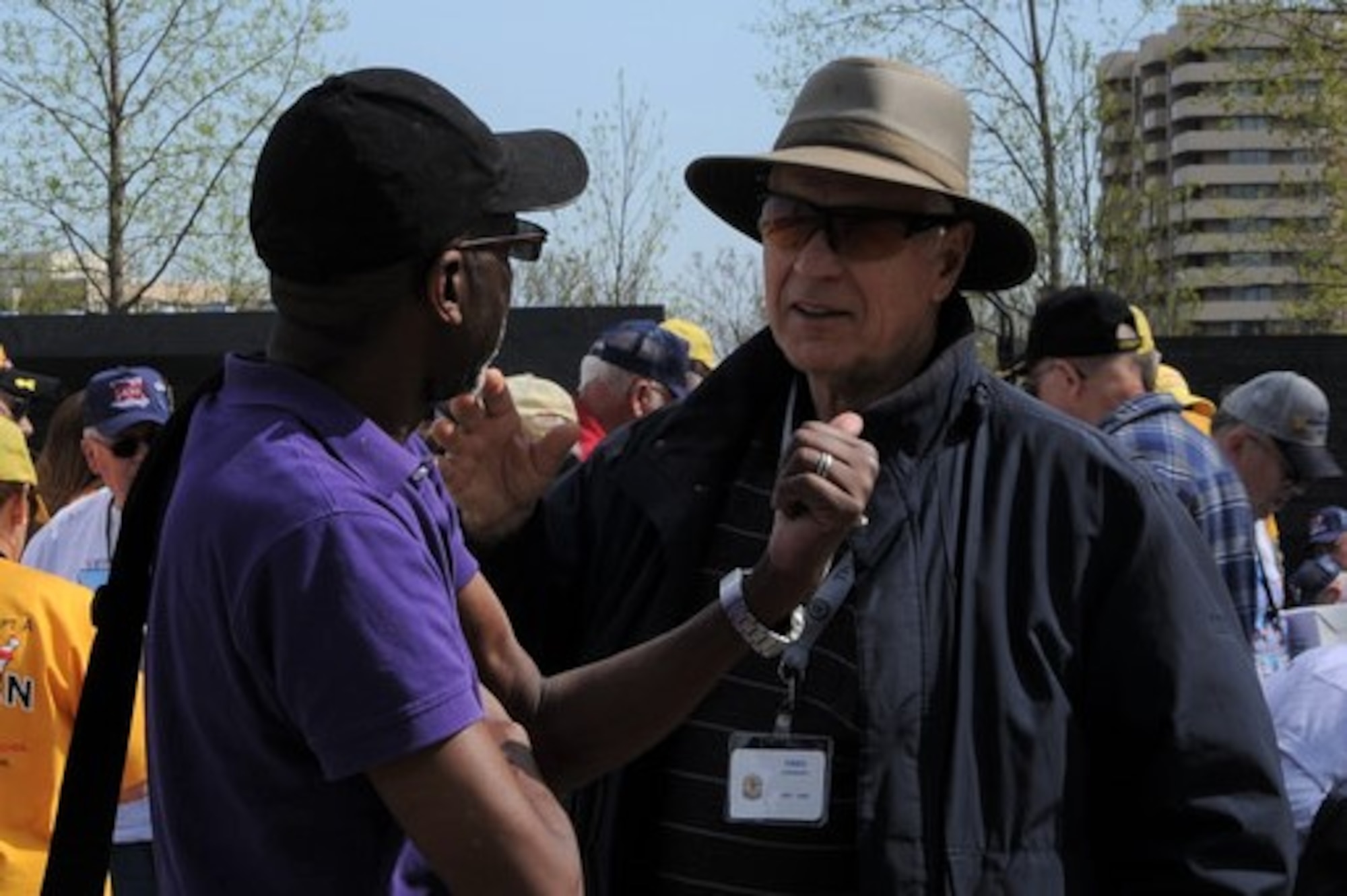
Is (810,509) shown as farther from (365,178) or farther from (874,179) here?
(365,178)

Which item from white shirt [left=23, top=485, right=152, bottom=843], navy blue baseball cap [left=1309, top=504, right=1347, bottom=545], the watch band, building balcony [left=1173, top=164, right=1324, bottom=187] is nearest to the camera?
the watch band

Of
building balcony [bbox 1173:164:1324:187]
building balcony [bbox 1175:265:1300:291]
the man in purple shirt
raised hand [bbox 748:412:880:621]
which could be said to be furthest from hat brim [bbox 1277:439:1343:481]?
building balcony [bbox 1175:265:1300:291]

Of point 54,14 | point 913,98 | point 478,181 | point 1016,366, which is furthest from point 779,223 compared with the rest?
point 54,14

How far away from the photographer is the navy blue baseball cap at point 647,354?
732 centimetres

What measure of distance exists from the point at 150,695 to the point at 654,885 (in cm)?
119

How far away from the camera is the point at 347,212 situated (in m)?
2.03

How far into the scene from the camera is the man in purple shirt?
190 cm

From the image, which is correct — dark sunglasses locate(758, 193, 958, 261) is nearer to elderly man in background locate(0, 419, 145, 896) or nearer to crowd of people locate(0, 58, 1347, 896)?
crowd of people locate(0, 58, 1347, 896)

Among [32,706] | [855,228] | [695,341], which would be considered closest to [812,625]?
[855,228]

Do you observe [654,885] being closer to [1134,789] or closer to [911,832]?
[911,832]

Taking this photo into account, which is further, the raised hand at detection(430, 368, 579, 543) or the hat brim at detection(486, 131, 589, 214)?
the raised hand at detection(430, 368, 579, 543)

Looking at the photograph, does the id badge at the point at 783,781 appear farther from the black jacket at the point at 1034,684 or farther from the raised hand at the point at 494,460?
the raised hand at the point at 494,460

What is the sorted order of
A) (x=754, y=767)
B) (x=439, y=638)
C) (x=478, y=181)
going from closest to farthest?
(x=439, y=638) < (x=478, y=181) < (x=754, y=767)

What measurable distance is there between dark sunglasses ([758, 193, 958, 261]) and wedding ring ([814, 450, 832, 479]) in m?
0.62
